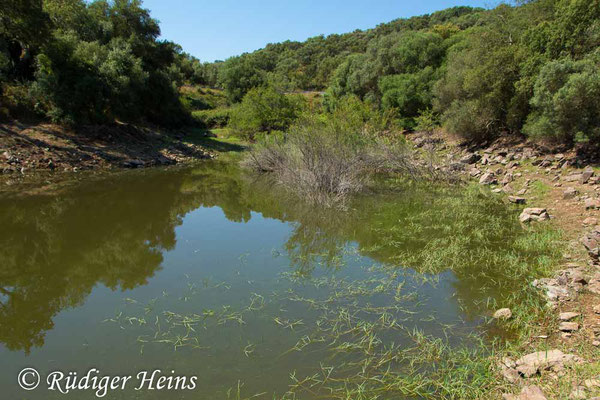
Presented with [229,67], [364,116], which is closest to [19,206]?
[364,116]

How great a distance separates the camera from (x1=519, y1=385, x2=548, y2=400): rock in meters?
3.47

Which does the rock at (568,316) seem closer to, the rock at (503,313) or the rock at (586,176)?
the rock at (503,313)

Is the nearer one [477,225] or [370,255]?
[370,255]

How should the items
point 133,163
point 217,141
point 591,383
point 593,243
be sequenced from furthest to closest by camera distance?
point 217,141 < point 133,163 < point 593,243 < point 591,383

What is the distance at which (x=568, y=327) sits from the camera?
16.5ft

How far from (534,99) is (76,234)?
60.2 feet

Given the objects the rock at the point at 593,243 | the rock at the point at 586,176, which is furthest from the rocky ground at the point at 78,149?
the rock at the point at 586,176

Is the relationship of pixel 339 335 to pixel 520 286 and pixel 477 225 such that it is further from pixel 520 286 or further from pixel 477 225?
pixel 477 225

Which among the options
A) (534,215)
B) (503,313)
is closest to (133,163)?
(534,215)

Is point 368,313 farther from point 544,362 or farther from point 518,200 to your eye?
point 518,200

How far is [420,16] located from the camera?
→ 324 ft

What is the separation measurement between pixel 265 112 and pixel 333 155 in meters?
15.2

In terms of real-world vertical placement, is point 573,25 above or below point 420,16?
below
